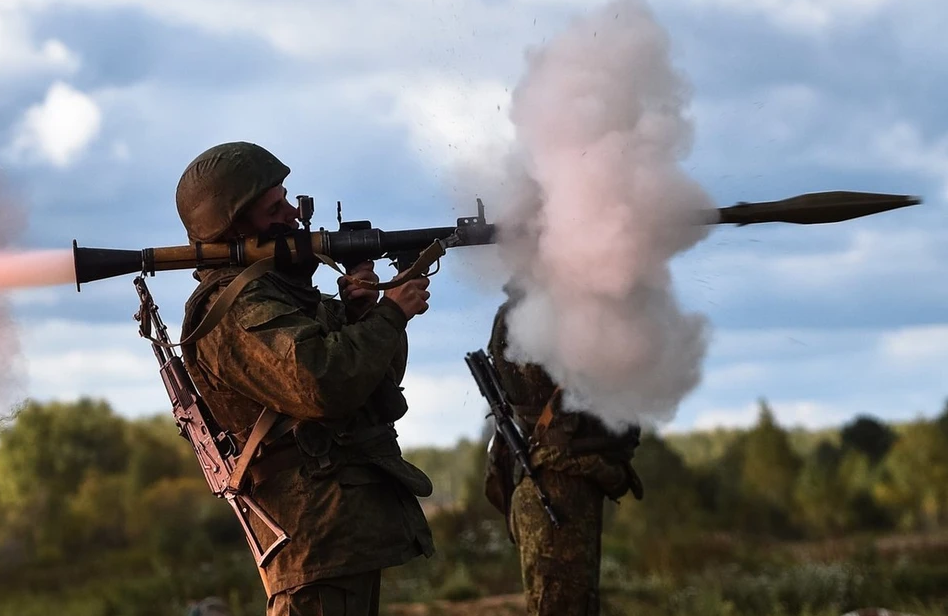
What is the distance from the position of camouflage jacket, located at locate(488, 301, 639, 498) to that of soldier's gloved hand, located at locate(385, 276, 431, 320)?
6.59 ft

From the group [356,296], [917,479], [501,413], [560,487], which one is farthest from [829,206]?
[917,479]

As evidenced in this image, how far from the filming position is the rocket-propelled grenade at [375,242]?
438 centimetres

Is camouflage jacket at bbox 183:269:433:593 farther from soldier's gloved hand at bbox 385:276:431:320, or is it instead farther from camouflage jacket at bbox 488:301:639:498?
camouflage jacket at bbox 488:301:639:498

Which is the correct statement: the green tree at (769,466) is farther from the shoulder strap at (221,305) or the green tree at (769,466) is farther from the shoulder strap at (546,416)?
the shoulder strap at (221,305)

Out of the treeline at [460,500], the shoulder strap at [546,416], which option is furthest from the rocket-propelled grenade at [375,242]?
the treeline at [460,500]

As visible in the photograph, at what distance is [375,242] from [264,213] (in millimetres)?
429

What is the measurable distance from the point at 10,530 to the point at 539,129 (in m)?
11.4

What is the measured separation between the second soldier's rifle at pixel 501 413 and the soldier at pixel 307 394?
1919 mm

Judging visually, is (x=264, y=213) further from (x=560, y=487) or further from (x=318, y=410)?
(x=560, y=487)

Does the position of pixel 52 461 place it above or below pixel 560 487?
below

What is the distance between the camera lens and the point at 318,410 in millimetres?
3980

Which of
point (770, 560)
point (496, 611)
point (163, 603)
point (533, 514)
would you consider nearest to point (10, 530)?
point (163, 603)

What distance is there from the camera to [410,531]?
14.1ft

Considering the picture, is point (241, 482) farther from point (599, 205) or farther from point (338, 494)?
point (599, 205)
